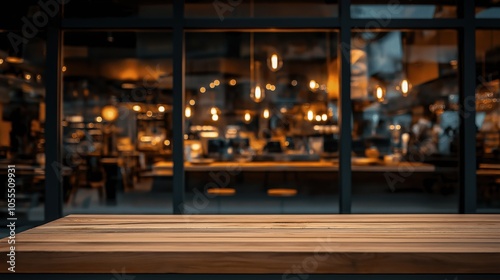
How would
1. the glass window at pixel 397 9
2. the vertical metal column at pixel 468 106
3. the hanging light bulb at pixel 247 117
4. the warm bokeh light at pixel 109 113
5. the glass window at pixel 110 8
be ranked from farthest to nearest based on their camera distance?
1. the hanging light bulb at pixel 247 117
2. the warm bokeh light at pixel 109 113
3. the glass window at pixel 397 9
4. the glass window at pixel 110 8
5. the vertical metal column at pixel 468 106

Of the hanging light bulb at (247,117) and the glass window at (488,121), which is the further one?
the hanging light bulb at (247,117)

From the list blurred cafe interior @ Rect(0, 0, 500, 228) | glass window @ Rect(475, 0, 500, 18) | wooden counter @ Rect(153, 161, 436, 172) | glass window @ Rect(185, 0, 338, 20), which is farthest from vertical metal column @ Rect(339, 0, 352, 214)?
wooden counter @ Rect(153, 161, 436, 172)

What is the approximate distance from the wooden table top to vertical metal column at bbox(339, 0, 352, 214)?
49.2 inches

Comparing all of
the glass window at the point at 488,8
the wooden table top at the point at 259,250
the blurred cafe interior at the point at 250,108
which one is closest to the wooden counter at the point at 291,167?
the blurred cafe interior at the point at 250,108

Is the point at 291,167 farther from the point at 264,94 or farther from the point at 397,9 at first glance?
the point at 264,94

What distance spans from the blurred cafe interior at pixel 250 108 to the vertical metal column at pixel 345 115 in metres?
0.01

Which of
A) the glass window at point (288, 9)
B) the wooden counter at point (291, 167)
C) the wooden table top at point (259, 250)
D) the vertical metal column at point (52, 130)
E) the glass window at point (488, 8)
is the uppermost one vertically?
the glass window at point (288, 9)

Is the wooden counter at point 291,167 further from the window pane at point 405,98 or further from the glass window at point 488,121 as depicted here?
the glass window at point 488,121

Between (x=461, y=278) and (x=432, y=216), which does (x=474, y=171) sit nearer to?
(x=432, y=216)

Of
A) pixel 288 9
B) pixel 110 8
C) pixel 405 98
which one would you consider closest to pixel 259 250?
pixel 110 8

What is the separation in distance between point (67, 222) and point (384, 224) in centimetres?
149

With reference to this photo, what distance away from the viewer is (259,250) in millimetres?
1557

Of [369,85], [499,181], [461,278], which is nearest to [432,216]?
[461,278]

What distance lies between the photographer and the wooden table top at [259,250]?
1.53m
